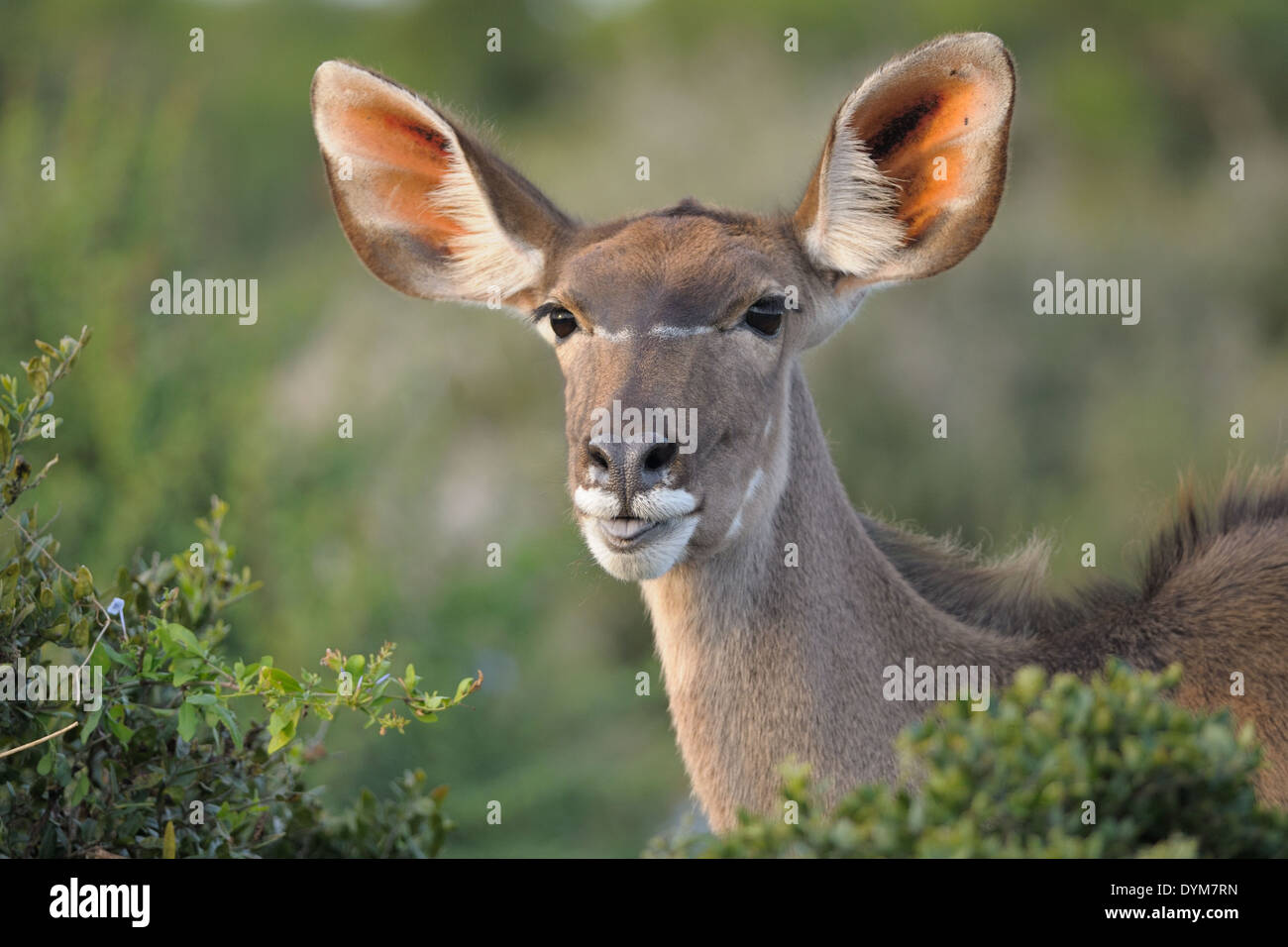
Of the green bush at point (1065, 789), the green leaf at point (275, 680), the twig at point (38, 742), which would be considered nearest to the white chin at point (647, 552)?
the green leaf at point (275, 680)

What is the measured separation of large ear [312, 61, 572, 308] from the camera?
5703 mm

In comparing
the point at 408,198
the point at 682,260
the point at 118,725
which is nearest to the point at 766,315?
the point at 682,260

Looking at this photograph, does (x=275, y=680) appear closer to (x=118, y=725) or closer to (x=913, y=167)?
(x=118, y=725)

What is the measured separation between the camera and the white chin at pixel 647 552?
473 cm

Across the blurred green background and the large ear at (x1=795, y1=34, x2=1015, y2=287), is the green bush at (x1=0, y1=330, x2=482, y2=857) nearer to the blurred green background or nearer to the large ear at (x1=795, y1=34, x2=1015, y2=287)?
the blurred green background

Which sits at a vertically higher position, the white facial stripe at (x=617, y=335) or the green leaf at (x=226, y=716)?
the white facial stripe at (x=617, y=335)

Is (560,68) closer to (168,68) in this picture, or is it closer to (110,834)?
(168,68)

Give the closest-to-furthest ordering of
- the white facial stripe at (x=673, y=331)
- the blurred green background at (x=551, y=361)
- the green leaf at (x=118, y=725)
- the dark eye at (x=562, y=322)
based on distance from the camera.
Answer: the green leaf at (x=118, y=725) < the white facial stripe at (x=673, y=331) < the dark eye at (x=562, y=322) < the blurred green background at (x=551, y=361)

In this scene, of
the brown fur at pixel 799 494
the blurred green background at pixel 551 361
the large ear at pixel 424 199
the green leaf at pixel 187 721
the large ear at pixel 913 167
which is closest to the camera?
the green leaf at pixel 187 721

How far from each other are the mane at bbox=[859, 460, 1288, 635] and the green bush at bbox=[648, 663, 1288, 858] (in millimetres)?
1947

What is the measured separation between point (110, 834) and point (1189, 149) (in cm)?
3211

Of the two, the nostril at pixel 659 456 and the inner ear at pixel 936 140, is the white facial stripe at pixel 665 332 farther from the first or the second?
the inner ear at pixel 936 140

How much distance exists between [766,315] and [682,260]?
13.7 inches
